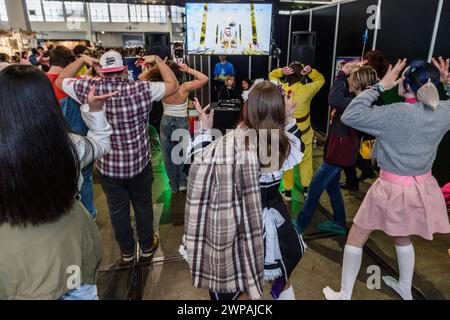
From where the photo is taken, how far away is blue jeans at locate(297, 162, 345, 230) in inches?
102

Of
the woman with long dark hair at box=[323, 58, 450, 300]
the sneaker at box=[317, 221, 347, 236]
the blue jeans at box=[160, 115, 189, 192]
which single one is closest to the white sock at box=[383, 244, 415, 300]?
the woman with long dark hair at box=[323, 58, 450, 300]

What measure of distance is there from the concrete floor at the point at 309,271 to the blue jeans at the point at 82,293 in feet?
3.52

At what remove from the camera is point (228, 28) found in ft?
14.1

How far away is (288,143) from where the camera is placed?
1559 millimetres

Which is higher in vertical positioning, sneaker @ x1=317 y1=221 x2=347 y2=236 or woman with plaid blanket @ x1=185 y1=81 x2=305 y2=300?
woman with plaid blanket @ x1=185 y1=81 x2=305 y2=300

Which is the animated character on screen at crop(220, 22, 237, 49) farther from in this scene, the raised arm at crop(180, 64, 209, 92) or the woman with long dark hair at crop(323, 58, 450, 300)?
the woman with long dark hair at crop(323, 58, 450, 300)

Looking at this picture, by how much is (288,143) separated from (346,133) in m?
1.16

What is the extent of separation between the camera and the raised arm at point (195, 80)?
8.81 feet

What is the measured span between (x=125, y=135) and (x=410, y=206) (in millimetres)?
1792

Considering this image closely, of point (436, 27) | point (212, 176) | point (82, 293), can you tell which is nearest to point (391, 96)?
point (436, 27)

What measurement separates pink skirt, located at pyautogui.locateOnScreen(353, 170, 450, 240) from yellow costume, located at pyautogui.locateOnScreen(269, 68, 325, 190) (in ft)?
4.79

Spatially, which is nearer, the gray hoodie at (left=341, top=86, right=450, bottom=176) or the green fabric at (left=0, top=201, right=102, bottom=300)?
the green fabric at (left=0, top=201, right=102, bottom=300)

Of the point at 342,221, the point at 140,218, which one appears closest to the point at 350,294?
the point at 342,221

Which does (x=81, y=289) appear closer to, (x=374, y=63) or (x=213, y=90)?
(x=374, y=63)
